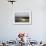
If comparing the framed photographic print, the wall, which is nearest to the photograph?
the framed photographic print

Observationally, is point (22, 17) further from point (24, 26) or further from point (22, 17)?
point (24, 26)

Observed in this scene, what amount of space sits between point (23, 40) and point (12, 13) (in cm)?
90

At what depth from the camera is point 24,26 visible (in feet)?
13.4

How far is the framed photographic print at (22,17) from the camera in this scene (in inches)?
159

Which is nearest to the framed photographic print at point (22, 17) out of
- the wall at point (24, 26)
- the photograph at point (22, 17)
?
the photograph at point (22, 17)

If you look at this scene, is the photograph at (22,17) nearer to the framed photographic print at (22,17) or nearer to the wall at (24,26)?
the framed photographic print at (22,17)

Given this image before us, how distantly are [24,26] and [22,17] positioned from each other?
0.94ft

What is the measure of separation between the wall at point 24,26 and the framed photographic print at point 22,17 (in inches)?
4.9

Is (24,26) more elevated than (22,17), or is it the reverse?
(22,17)

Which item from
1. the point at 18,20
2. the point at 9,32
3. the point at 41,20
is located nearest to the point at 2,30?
the point at 9,32

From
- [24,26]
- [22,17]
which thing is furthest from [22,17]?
[24,26]

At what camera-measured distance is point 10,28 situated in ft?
13.4

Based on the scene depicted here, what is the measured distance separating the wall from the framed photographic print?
125 millimetres

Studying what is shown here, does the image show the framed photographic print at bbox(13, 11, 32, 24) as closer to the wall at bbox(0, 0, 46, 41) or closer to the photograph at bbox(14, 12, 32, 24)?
the photograph at bbox(14, 12, 32, 24)
